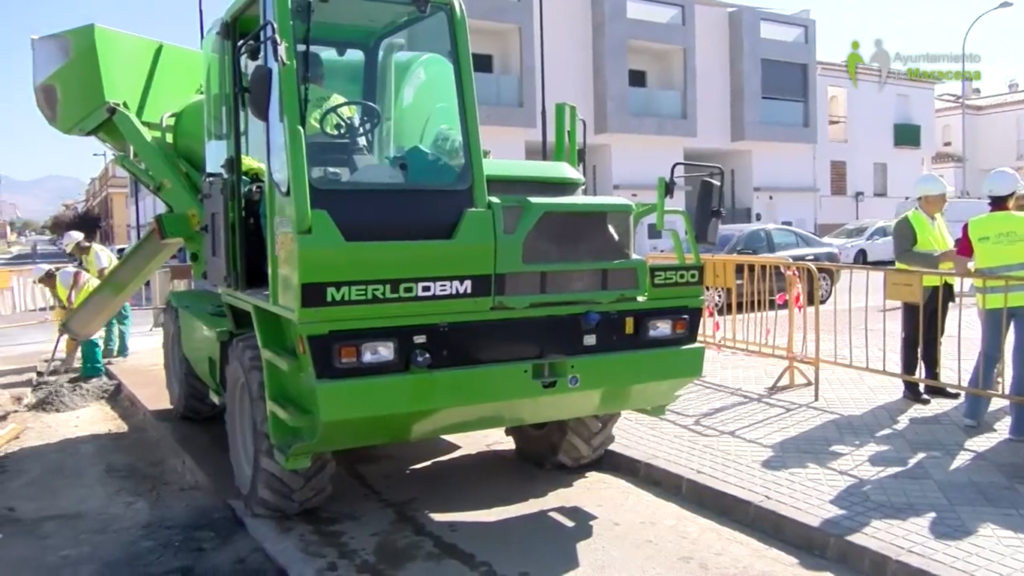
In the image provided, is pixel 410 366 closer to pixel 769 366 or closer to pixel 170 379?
pixel 170 379

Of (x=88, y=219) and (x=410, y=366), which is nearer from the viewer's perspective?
(x=410, y=366)

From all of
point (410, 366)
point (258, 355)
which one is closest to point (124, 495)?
point (258, 355)

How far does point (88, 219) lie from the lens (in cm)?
5647

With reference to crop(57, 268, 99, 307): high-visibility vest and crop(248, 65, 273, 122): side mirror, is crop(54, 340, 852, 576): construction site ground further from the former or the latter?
crop(57, 268, 99, 307): high-visibility vest

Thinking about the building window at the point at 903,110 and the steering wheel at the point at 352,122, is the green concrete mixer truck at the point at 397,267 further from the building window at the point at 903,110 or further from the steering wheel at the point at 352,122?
the building window at the point at 903,110

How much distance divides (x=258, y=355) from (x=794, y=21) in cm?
3255

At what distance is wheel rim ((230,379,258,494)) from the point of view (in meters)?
5.31

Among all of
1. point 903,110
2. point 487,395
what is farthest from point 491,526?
point 903,110

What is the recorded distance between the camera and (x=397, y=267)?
439cm

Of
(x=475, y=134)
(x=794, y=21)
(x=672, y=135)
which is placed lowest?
(x=475, y=134)

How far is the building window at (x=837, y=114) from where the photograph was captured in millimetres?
37438

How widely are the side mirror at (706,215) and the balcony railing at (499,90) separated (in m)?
21.1

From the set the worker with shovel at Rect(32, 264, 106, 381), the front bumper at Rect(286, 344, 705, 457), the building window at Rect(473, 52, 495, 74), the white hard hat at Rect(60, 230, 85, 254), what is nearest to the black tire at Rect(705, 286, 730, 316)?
the front bumper at Rect(286, 344, 705, 457)

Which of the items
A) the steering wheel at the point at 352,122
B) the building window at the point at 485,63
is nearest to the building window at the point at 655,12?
the building window at the point at 485,63
